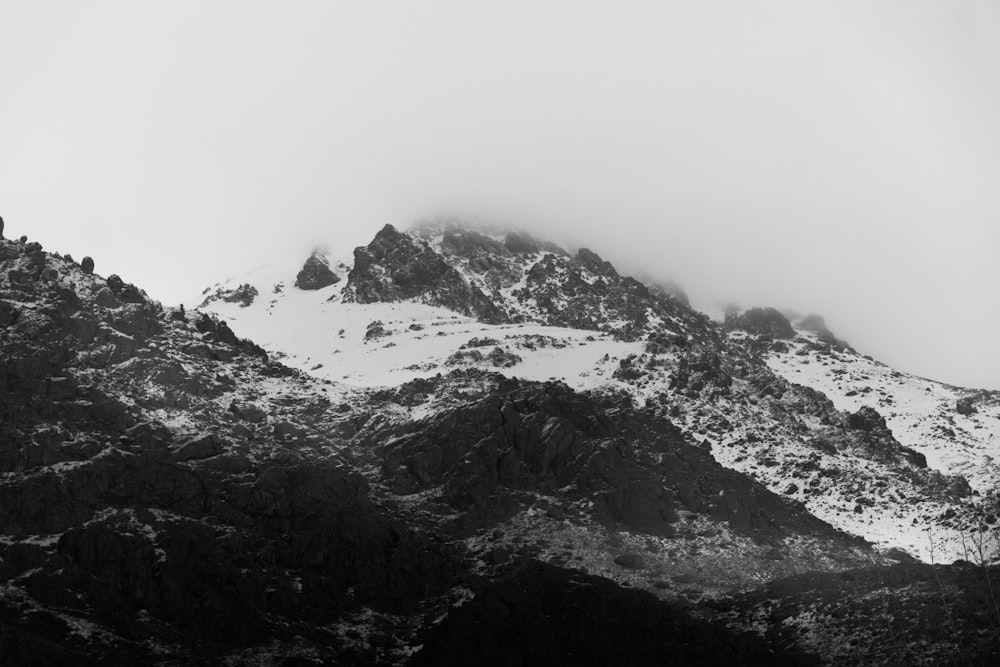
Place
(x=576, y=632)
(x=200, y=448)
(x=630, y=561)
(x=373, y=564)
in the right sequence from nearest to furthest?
(x=576, y=632) < (x=373, y=564) < (x=630, y=561) < (x=200, y=448)

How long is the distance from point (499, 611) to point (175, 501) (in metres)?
52.4

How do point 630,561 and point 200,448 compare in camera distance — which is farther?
point 200,448

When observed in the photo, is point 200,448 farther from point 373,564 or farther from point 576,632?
point 576,632

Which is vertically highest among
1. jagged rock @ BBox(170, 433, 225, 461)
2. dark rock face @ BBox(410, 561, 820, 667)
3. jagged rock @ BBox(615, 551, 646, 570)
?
jagged rock @ BBox(170, 433, 225, 461)

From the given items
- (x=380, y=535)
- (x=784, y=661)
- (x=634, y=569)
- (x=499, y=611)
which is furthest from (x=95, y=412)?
(x=784, y=661)

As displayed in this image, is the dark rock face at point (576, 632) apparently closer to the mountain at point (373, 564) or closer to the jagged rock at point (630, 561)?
the mountain at point (373, 564)

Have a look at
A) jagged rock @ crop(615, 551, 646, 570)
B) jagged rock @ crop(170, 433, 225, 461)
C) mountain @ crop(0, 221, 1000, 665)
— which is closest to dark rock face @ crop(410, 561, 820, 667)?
mountain @ crop(0, 221, 1000, 665)

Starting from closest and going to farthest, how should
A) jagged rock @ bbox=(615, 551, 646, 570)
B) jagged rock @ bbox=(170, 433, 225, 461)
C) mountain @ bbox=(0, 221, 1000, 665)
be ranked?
1. mountain @ bbox=(0, 221, 1000, 665)
2. jagged rock @ bbox=(615, 551, 646, 570)
3. jagged rock @ bbox=(170, 433, 225, 461)

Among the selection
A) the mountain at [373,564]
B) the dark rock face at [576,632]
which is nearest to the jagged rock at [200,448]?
the mountain at [373,564]

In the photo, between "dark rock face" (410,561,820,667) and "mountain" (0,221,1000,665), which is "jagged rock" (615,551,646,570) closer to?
"mountain" (0,221,1000,665)

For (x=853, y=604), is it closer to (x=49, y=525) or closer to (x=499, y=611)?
(x=499, y=611)

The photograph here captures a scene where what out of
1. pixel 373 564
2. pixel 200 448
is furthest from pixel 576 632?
pixel 200 448

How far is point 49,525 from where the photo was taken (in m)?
166

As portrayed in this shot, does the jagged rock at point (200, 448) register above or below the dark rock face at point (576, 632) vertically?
above
